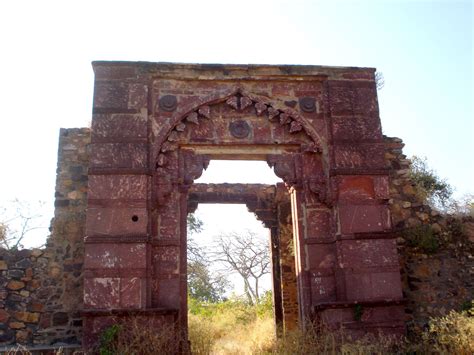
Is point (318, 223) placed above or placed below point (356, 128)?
below

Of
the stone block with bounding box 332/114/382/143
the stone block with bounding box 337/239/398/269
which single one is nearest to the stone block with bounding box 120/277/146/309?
the stone block with bounding box 337/239/398/269

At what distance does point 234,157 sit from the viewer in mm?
7848

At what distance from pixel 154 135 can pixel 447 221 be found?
16.4ft

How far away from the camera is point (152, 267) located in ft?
23.0

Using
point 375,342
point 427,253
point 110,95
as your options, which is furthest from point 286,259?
point 110,95

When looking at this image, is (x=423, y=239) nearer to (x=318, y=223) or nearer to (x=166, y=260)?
(x=318, y=223)

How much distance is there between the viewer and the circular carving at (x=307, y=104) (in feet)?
26.1

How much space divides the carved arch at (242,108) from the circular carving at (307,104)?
0.15 metres

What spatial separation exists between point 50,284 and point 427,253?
5.84 meters

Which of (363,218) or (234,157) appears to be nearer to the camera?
(363,218)

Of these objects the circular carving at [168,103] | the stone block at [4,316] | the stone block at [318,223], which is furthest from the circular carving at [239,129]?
the stone block at [4,316]

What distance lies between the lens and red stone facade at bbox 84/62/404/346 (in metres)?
6.84

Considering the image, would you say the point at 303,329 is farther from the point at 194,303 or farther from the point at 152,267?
the point at 194,303

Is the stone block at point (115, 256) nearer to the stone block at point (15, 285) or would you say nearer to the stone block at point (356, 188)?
the stone block at point (15, 285)
